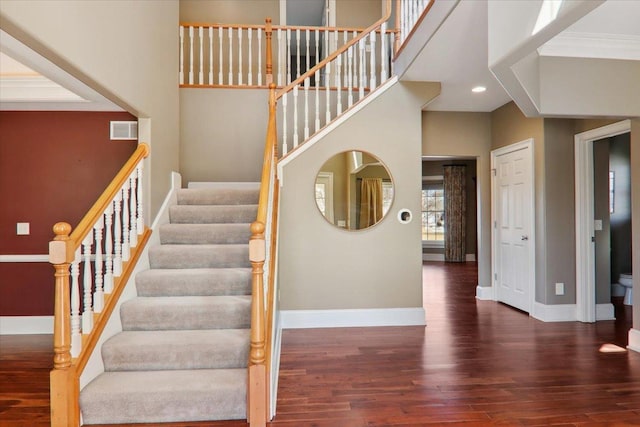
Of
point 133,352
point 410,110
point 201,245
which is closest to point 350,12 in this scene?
point 410,110

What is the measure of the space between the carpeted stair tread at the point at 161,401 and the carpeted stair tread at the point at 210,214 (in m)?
1.82

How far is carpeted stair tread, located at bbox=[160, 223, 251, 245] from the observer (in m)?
3.71

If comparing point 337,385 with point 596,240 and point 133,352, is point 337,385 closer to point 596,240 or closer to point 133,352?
point 133,352

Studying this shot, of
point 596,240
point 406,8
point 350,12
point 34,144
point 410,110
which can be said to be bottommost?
point 596,240

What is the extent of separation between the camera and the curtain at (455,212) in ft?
33.8

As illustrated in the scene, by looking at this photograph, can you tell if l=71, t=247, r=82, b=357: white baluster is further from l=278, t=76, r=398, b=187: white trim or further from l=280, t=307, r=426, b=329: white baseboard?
l=278, t=76, r=398, b=187: white trim

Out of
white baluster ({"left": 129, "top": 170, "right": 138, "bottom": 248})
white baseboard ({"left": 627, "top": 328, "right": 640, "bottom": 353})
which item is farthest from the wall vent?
white baseboard ({"left": 627, "top": 328, "right": 640, "bottom": 353})

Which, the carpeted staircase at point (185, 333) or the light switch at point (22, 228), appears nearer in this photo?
the carpeted staircase at point (185, 333)

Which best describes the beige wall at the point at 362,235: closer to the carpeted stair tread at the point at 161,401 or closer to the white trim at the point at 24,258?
the carpeted stair tread at the point at 161,401

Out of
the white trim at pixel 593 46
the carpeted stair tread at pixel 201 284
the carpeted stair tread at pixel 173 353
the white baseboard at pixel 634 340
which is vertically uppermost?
the white trim at pixel 593 46

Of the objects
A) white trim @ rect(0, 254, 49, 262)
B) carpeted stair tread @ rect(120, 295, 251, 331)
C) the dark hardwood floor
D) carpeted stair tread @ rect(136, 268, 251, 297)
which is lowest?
the dark hardwood floor

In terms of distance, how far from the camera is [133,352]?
263cm

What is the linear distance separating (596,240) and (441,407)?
11.3 ft

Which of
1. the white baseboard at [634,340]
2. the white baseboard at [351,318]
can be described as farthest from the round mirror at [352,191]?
the white baseboard at [634,340]
